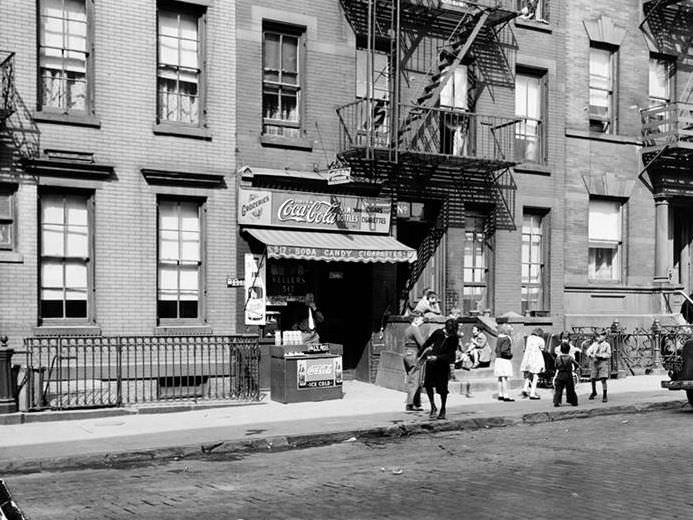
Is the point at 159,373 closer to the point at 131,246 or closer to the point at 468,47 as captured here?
the point at 131,246

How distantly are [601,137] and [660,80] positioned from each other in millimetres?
3010

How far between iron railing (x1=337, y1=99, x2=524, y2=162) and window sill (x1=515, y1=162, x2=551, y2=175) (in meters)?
0.43

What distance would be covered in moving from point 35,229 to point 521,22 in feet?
41.7

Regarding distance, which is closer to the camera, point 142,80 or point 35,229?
point 35,229

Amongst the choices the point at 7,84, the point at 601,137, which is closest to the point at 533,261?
the point at 601,137

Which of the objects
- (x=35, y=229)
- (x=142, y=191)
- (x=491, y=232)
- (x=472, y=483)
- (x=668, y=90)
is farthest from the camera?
(x=668, y=90)

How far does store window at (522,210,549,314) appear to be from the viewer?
21141 mm

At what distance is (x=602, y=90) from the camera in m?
22.3

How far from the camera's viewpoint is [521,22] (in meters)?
20.7

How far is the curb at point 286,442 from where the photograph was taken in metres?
10.2

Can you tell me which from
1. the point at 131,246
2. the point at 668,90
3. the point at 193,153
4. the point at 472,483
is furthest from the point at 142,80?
the point at 668,90

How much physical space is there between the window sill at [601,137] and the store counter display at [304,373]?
9.59 m

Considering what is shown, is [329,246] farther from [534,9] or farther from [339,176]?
[534,9]

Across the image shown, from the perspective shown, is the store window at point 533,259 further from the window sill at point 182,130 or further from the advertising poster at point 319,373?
the window sill at point 182,130
